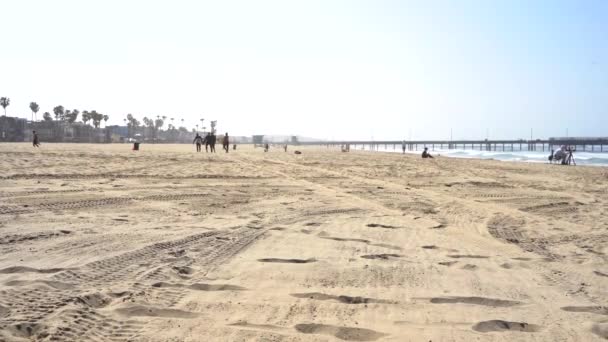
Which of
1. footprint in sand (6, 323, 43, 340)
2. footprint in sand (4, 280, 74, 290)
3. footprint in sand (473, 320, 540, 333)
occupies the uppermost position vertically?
footprint in sand (4, 280, 74, 290)

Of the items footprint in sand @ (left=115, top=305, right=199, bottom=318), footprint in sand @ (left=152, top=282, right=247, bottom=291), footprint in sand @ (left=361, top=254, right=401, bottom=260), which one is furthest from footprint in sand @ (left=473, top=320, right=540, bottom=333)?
footprint in sand @ (left=115, top=305, right=199, bottom=318)

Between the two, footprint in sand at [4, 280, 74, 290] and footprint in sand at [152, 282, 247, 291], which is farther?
footprint in sand at [152, 282, 247, 291]

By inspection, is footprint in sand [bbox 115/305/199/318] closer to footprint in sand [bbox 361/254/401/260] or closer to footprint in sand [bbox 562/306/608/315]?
footprint in sand [bbox 361/254/401/260]

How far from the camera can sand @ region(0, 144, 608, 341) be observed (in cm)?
304

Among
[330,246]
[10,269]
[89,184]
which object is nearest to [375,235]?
[330,246]

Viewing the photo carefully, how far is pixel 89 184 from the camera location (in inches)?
400

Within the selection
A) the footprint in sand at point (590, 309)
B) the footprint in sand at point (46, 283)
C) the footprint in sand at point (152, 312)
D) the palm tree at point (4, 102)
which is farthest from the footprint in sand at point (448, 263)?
the palm tree at point (4, 102)

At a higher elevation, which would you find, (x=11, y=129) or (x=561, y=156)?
(x=11, y=129)

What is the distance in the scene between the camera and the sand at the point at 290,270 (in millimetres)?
3039

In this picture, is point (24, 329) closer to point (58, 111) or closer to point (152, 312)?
A: point (152, 312)

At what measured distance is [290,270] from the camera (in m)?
4.29

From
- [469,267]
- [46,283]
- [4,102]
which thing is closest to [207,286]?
[46,283]

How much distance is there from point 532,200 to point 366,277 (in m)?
7.99

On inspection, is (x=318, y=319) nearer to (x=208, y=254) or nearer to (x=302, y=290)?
(x=302, y=290)
